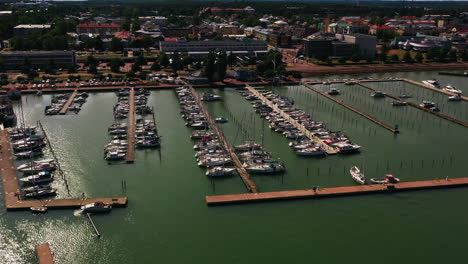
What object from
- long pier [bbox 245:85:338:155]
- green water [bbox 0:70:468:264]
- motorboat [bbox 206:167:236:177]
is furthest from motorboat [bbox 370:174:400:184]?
motorboat [bbox 206:167:236:177]

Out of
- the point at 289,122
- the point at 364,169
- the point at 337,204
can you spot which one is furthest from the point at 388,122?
the point at 337,204

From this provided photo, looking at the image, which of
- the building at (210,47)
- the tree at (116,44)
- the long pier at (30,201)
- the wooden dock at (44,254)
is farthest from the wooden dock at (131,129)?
the tree at (116,44)

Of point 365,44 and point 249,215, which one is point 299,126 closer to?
point 249,215

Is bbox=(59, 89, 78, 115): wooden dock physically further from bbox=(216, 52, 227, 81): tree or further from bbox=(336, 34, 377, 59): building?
bbox=(336, 34, 377, 59): building

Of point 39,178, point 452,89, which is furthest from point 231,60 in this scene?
point 39,178

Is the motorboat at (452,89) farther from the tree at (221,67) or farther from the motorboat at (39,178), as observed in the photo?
the motorboat at (39,178)

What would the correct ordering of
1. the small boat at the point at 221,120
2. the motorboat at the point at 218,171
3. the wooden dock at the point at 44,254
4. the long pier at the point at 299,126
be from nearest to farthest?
the wooden dock at the point at 44,254 → the motorboat at the point at 218,171 → the long pier at the point at 299,126 → the small boat at the point at 221,120
